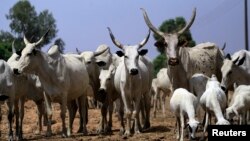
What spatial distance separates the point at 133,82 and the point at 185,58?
1395 mm

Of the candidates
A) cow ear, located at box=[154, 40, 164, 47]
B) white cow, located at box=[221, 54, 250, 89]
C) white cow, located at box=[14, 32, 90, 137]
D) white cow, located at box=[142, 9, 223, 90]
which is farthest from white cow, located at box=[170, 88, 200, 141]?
white cow, located at box=[14, 32, 90, 137]

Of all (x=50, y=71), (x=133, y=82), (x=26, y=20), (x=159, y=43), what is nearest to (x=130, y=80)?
(x=133, y=82)

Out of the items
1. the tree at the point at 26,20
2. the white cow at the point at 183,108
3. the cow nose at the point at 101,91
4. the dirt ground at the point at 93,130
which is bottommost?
the dirt ground at the point at 93,130

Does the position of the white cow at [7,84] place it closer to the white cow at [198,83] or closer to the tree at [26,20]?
the white cow at [198,83]

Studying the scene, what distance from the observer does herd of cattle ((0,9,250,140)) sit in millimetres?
11531

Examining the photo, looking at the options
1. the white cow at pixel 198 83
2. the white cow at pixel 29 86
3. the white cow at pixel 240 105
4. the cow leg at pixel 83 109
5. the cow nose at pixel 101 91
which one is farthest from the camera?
the cow nose at pixel 101 91

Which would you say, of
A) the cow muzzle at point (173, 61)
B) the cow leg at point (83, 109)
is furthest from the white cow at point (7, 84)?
the cow muzzle at point (173, 61)

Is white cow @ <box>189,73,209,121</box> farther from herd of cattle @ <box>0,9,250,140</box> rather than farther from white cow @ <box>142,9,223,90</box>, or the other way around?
white cow @ <box>142,9,223,90</box>

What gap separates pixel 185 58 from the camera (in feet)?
42.8

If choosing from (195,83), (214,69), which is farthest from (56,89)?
(214,69)

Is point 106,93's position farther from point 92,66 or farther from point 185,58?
point 185,58

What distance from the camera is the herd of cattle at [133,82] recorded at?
37.8 ft

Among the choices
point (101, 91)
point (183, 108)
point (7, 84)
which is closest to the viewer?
point (183, 108)

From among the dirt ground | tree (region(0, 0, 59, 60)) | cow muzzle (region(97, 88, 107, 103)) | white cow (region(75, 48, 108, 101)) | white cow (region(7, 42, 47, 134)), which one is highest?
tree (region(0, 0, 59, 60))
